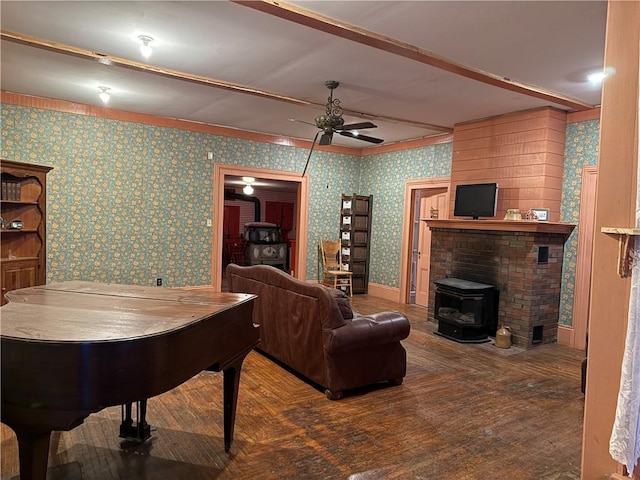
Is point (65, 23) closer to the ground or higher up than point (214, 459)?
higher up

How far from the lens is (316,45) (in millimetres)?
3428

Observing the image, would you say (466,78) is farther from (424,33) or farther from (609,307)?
(609,307)

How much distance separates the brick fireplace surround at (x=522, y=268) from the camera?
4.91 m

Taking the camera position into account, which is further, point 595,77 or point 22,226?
point 22,226

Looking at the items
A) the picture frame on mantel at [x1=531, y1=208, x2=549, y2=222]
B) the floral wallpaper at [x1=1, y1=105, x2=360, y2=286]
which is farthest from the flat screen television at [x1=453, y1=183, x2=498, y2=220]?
the floral wallpaper at [x1=1, y1=105, x2=360, y2=286]

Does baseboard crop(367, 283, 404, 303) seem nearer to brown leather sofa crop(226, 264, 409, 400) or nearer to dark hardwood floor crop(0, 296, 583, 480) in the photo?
dark hardwood floor crop(0, 296, 583, 480)

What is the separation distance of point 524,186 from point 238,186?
8.82 metres

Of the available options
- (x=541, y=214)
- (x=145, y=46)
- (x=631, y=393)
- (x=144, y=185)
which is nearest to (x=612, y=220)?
(x=631, y=393)

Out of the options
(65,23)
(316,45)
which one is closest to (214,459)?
(316,45)

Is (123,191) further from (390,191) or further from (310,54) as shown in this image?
(390,191)

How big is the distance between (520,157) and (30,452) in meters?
5.43

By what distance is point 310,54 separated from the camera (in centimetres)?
363

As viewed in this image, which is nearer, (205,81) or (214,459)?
(214,459)

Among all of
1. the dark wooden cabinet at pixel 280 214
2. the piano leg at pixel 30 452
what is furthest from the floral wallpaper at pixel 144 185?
the dark wooden cabinet at pixel 280 214
